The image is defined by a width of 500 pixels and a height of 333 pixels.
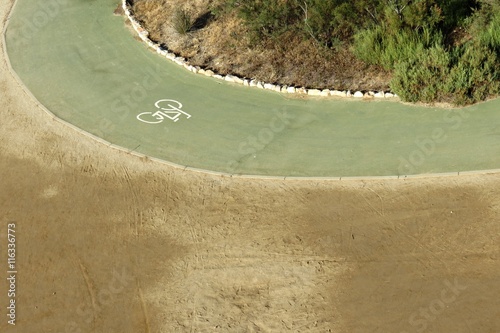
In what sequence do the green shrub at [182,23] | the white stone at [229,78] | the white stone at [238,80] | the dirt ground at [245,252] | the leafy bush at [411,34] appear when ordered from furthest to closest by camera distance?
the green shrub at [182,23]
the white stone at [229,78]
the white stone at [238,80]
the leafy bush at [411,34]
the dirt ground at [245,252]

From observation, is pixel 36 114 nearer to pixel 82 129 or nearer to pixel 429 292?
pixel 82 129

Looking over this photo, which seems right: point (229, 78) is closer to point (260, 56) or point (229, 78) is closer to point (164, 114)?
point (260, 56)

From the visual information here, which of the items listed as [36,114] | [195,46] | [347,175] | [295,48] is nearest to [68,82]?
[36,114]

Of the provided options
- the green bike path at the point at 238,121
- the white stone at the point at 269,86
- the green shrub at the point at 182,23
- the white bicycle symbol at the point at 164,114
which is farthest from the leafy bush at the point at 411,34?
the white bicycle symbol at the point at 164,114

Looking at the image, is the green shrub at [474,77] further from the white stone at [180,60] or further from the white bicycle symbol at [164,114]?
the white stone at [180,60]

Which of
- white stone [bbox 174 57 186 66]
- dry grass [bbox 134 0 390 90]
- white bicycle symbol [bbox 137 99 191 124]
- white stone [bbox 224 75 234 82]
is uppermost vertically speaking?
dry grass [bbox 134 0 390 90]

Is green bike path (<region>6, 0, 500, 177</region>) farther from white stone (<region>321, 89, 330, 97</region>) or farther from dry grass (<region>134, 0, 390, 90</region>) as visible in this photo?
dry grass (<region>134, 0, 390, 90</region>)

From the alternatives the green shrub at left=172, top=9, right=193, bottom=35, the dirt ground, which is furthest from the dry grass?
the dirt ground

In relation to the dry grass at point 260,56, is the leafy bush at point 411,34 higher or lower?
higher
